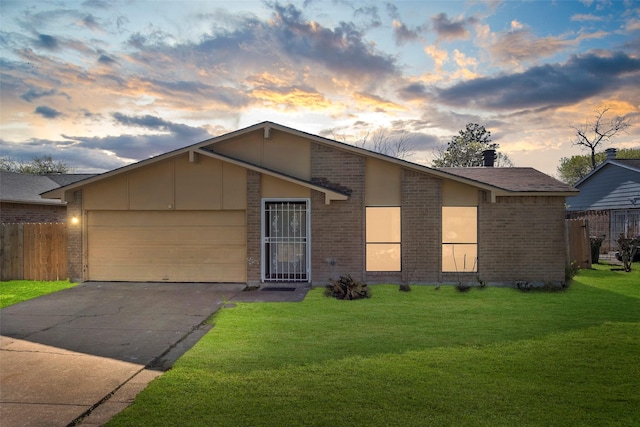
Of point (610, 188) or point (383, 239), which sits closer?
point (383, 239)

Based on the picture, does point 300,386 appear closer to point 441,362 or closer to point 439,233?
point 441,362

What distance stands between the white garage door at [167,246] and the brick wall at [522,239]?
7306mm

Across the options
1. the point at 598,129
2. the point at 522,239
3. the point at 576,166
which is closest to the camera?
the point at 522,239

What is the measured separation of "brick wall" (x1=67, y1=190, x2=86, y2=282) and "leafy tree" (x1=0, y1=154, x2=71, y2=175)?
4355 centimetres

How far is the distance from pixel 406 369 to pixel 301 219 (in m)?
7.60

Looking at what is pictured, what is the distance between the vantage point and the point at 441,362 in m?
5.55

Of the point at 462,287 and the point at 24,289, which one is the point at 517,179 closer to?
the point at 462,287

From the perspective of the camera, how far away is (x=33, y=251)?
13.1 meters

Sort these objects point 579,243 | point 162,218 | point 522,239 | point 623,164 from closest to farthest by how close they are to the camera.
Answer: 1. point 522,239
2. point 162,218
3. point 579,243
4. point 623,164

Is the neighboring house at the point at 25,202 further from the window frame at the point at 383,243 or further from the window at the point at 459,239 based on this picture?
the window at the point at 459,239

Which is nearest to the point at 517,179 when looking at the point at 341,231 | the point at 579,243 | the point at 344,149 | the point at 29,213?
the point at 579,243

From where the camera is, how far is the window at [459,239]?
39.1 ft

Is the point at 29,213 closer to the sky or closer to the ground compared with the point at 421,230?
closer to the sky

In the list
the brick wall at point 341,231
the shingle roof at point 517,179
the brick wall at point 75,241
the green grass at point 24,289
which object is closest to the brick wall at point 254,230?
the brick wall at point 341,231
